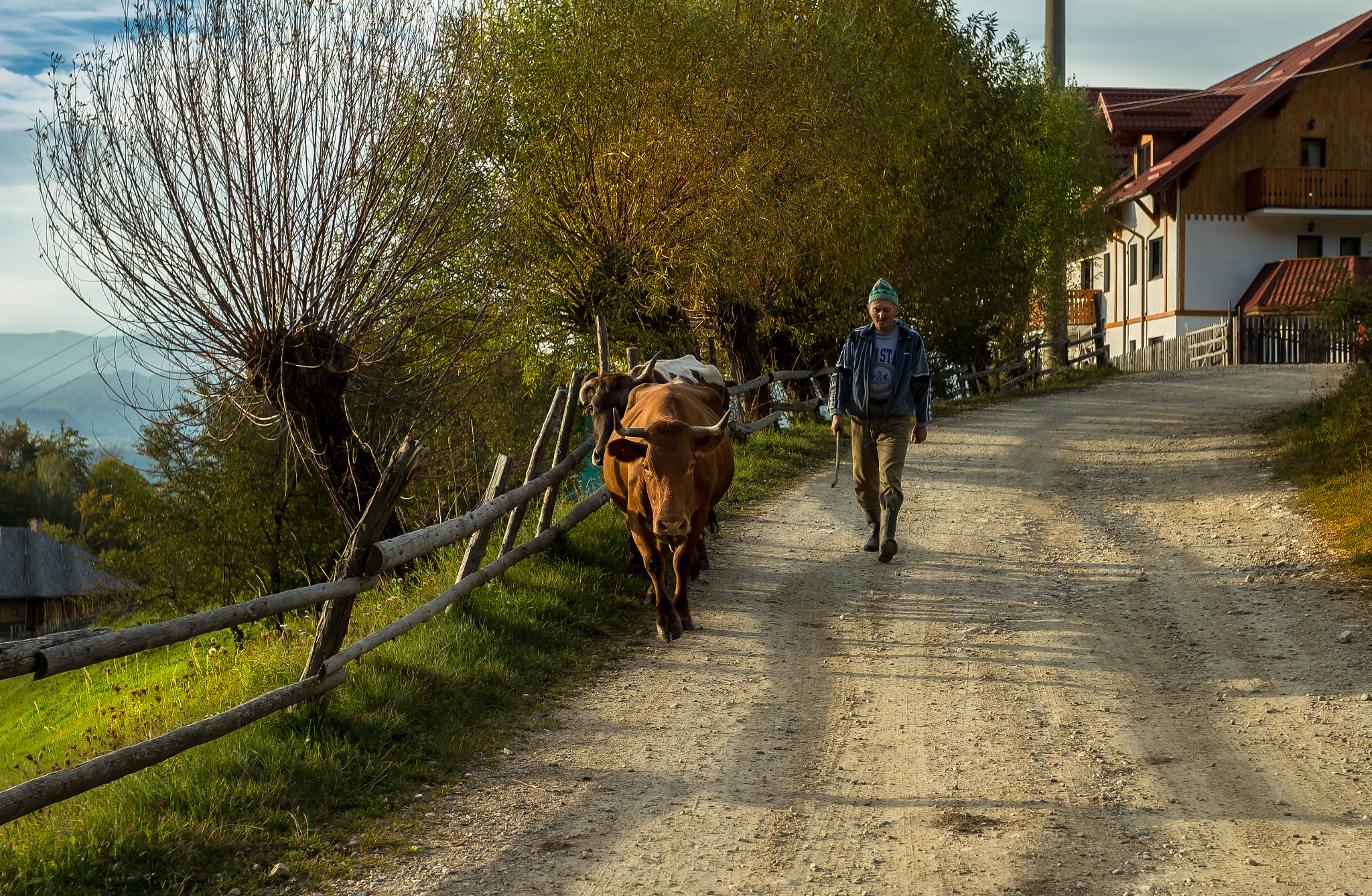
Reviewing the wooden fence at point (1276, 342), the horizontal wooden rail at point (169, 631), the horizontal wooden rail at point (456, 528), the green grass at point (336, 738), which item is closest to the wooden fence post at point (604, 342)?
the horizontal wooden rail at point (456, 528)

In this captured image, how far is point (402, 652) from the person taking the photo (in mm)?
6305

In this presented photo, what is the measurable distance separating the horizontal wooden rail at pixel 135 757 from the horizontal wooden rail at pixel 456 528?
0.69m

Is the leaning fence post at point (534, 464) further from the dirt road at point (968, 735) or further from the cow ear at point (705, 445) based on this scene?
the cow ear at point (705, 445)

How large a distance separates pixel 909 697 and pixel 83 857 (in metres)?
3.97

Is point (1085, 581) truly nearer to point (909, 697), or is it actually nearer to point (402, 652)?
point (909, 697)

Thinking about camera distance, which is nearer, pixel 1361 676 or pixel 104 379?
pixel 1361 676

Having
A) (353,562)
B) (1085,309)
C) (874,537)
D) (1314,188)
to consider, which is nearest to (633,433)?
(353,562)

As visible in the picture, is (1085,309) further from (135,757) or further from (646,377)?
(135,757)

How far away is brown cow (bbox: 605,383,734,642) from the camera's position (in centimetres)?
694

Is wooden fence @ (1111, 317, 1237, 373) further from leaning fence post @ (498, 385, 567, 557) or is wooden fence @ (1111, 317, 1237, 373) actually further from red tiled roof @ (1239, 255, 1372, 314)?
leaning fence post @ (498, 385, 567, 557)

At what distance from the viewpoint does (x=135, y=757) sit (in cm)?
414

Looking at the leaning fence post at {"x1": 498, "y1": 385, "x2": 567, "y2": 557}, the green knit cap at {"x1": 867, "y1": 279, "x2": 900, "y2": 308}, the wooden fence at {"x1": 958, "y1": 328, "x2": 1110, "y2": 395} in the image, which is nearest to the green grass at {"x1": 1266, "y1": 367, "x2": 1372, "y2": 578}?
the green knit cap at {"x1": 867, "y1": 279, "x2": 900, "y2": 308}

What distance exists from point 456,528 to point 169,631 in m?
2.30

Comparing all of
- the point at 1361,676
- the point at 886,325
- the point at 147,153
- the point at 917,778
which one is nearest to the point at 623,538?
the point at 886,325
